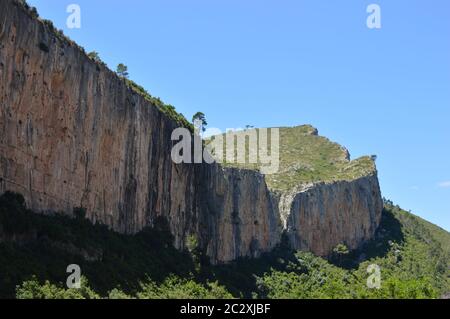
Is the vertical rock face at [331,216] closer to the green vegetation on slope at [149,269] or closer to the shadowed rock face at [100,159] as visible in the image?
the green vegetation on slope at [149,269]

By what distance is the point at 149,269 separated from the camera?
63562 millimetres

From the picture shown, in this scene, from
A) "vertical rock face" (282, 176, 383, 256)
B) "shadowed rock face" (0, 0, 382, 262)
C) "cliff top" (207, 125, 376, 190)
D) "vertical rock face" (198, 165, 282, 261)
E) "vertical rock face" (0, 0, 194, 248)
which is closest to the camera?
"vertical rock face" (0, 0, 194, 248)

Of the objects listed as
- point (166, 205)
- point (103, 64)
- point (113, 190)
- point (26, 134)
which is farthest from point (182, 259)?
point (26, 134)

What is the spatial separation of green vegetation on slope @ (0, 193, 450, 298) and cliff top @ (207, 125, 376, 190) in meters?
13.1

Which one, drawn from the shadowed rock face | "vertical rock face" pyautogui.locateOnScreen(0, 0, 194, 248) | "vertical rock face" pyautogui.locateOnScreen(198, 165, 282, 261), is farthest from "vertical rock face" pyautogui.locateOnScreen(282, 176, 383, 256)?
"vertical rock face" pyautogui.locateOnScreen(0, 0, 194, 248)

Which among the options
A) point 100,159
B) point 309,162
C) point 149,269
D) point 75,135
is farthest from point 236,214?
point 309,162

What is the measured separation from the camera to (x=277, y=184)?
11456 centimetres

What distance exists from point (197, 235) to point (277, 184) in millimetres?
34765

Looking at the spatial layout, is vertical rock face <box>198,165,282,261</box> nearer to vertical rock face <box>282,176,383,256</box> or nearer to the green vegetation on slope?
the green vegetation on slope

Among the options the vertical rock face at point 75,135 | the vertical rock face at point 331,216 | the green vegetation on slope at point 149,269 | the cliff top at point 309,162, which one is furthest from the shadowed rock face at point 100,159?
the cliff top at point 309,162

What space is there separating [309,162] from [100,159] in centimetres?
7437

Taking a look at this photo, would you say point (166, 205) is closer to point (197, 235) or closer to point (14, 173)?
point (197, 235)

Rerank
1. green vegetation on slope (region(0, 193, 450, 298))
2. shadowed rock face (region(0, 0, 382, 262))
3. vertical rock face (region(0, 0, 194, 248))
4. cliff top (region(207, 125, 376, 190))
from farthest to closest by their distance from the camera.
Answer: cliff top (region(207, 125, 376, 190)) < shadowed rock face (region(0, 0, 382, 262)) < vertical rock face (region(0, 0, 194, 248)) < green vegetation on slope (region(0, 193, 450, 298))

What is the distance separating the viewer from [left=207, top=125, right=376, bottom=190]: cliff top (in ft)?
385
